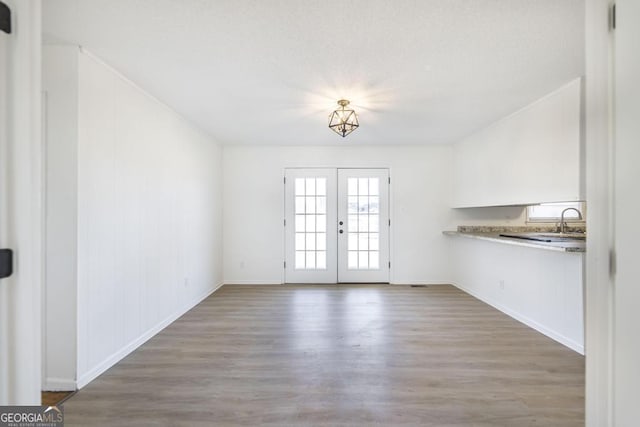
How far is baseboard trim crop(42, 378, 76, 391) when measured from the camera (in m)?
1.94

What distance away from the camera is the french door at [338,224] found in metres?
4.77

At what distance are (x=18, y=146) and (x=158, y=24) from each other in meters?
1.43

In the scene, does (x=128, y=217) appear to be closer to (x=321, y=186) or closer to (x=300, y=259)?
(x=300, y=259)

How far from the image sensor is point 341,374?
212 cm

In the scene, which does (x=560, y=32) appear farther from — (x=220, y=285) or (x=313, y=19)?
(x=220, y=285)

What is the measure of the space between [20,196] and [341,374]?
7.01 feet

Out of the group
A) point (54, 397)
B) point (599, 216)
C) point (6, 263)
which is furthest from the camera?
point (54, 397)

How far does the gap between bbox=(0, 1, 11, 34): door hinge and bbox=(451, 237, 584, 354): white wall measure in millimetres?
3735

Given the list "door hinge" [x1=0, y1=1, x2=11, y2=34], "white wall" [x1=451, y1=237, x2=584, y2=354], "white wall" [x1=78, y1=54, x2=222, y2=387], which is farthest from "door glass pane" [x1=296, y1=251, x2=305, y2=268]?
"door hinge" [x1=0, y1=1, x2=11, y2=34]

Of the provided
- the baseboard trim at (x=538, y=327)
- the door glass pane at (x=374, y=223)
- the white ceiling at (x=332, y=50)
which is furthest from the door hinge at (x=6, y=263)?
the door glass pane at (x=374, y=223)

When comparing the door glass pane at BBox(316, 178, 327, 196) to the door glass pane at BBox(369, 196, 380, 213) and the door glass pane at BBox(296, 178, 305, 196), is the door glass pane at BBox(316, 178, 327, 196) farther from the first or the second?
the door glass pane at BBox(369, 196, 380, 213)

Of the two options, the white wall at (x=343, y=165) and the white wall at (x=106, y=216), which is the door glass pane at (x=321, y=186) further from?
the white wall at (x=106, y=216)

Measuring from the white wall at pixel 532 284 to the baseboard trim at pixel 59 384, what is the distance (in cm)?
415

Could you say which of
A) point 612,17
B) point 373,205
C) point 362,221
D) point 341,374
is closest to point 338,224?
point 362,221
